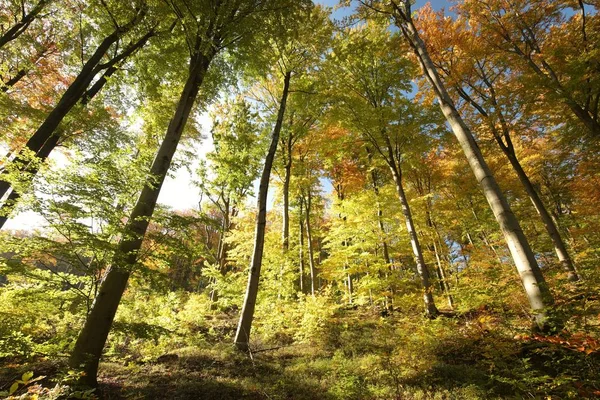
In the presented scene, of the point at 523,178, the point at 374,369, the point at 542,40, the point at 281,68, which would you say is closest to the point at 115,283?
the point at 374,369

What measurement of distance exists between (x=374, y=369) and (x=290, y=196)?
31.8 feet

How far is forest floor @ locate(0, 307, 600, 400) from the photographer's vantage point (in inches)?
140

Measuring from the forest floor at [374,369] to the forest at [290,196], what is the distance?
5 cm

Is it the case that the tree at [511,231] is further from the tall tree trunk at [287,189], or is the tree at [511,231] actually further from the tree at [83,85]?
the tree at [83,85]

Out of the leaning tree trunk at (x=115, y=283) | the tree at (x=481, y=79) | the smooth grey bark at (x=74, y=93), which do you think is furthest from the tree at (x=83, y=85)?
the tree at (x=481, y=79)

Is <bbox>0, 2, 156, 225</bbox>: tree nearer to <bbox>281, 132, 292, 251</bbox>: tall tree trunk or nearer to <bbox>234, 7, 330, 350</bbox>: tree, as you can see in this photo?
<bbox>234, 7, 330, 350</bbox>: tree

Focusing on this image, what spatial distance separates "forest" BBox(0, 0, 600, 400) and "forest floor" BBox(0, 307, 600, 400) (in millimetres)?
52

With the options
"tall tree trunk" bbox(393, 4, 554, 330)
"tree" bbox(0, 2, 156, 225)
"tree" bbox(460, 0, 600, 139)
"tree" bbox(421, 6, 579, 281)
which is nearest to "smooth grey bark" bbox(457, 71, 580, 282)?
"tree" bbox(421, 6, 579, 281)

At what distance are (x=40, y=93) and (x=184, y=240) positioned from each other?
12.4 m

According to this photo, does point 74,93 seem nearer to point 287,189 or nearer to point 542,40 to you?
point 287,189

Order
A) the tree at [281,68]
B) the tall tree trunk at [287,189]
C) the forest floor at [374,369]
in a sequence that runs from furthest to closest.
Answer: the tall tree trunk at [287,189], the tree at [281,68], the forest floor at [374,369]

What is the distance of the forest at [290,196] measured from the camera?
13.4 ft

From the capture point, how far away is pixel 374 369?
5121 millimetres

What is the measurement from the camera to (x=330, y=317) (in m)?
8.34
